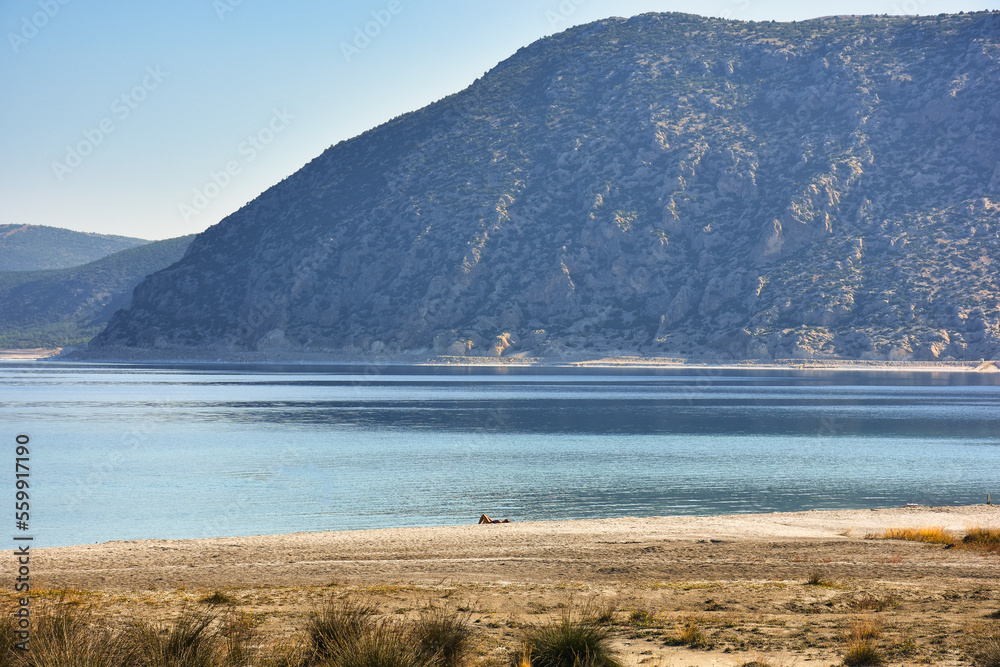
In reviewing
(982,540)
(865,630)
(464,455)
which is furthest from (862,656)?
(464,455)

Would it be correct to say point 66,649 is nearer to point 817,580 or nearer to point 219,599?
point 219,599

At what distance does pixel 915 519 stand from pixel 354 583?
18219 millimetres

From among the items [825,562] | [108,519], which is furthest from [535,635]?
[108,519]

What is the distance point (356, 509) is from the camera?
1187 inches

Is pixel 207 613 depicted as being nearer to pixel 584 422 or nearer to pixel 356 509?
pixel 356 509

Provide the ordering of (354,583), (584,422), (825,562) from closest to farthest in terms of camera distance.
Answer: (354,583) < (825,562) < (584,422)

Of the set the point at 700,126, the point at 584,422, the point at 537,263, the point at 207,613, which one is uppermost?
the point at 700,126

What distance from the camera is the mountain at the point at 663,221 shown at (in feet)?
447

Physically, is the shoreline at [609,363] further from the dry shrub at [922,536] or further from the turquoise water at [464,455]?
the dry shrub at [922,536]

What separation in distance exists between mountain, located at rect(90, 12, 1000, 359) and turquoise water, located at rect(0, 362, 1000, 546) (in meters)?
46.7

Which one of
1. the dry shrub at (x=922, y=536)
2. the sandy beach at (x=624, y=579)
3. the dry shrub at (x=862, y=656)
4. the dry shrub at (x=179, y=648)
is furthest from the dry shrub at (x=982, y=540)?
the dry shrub at (x=179, y=648)

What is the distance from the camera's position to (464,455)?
45.6 m

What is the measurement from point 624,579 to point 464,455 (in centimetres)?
2913

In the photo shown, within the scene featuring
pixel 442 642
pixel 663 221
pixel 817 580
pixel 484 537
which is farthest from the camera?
pixel 663 221
